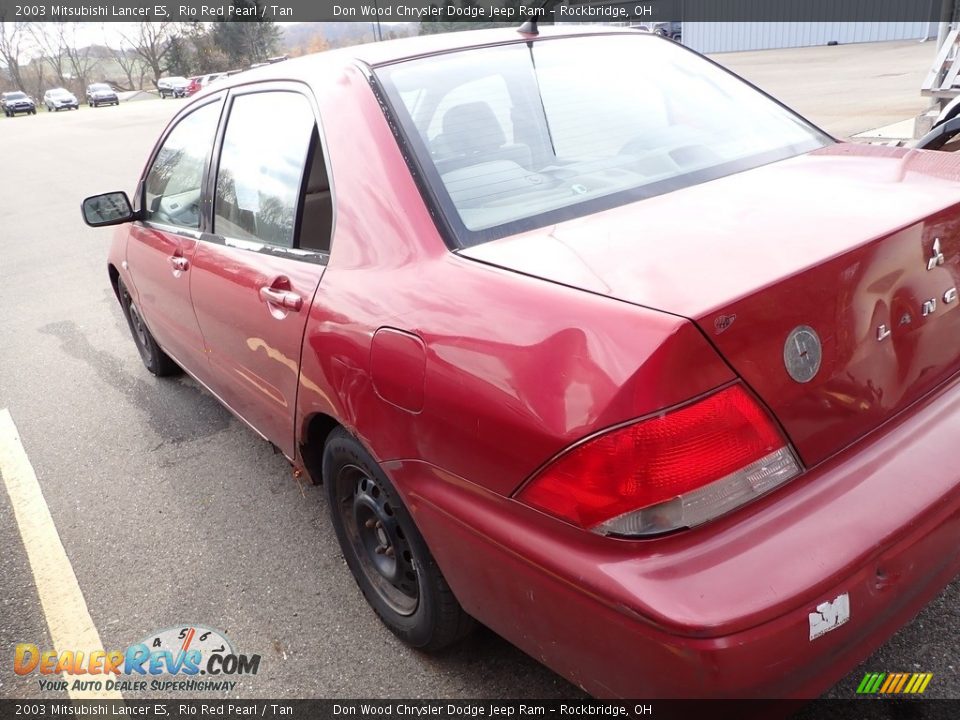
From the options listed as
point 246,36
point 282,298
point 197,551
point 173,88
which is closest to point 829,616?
point 282,298

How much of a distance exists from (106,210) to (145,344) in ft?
3.91

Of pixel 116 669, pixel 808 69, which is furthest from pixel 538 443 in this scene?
pixel 808 69

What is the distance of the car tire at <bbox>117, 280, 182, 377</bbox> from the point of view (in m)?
4.67

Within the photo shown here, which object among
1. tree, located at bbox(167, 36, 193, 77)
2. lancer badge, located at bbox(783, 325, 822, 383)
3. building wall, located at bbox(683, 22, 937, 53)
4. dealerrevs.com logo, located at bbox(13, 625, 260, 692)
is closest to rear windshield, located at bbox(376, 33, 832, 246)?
lancer badge, located at bbox(783, 325, 822, 383)

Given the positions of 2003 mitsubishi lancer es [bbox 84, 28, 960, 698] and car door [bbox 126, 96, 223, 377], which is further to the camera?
car door [bbox 126, 96, 223, 377]

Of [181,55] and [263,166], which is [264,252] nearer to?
[263,166]

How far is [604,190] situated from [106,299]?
575 cm

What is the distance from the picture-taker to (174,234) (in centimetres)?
346

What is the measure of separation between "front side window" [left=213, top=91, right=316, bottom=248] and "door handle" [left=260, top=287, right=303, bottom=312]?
0.17 meters

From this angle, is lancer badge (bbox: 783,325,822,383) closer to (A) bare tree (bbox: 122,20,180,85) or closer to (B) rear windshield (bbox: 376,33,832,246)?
(B) rear windshield (bbox: 376,33,832,246)

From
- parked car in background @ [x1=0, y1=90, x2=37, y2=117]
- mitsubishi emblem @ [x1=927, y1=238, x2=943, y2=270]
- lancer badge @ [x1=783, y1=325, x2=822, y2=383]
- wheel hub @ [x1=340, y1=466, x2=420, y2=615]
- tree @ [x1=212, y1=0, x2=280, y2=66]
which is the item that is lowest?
parked car in background @ [x1=0, y1=90, x2=37, y2=117]

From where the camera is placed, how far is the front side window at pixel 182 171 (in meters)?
3.28

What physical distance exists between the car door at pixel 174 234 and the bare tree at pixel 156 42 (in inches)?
2840

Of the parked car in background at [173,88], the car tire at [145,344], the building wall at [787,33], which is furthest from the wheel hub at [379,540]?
the parked car in background at [173,88]
